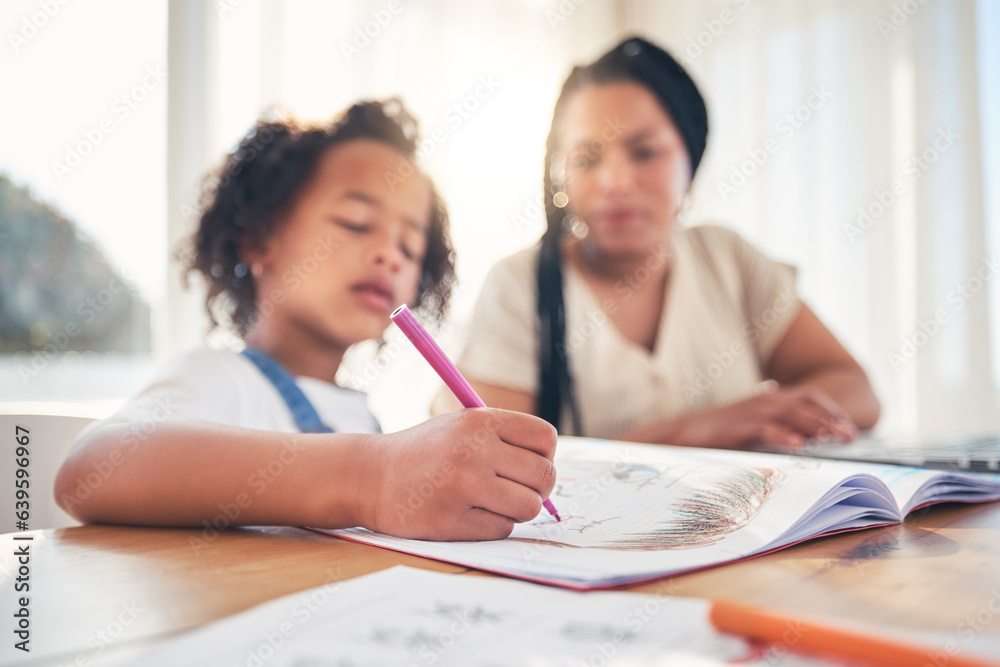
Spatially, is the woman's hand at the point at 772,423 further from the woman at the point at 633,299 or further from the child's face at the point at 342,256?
the child's face at the point at 342,256

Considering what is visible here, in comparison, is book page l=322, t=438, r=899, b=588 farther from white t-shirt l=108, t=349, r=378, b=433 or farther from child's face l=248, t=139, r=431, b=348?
child's face l=248, t=139, r=431, b=348

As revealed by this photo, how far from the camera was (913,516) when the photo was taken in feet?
1.60

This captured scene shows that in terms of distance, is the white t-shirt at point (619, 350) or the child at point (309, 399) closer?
the child at point (309, 399)

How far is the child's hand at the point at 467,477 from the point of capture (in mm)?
395

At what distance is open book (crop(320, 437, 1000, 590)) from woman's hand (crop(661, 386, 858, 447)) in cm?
26

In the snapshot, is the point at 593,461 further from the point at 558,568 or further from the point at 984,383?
the point at 984,383

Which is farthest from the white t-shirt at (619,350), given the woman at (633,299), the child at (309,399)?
the child at (309,399)

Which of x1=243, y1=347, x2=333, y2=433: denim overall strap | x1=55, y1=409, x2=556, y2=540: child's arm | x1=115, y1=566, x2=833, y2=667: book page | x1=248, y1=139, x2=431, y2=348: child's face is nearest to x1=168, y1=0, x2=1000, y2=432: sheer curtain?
x1=248, y1=139, x2=431, y2=348: child's face

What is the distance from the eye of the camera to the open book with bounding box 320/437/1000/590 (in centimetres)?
35

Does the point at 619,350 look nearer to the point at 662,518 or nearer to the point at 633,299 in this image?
the point at 633,299

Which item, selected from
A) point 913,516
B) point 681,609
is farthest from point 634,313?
point 681,609

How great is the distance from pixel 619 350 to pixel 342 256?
0.48m

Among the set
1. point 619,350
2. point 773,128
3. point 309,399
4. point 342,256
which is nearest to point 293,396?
point 309,399

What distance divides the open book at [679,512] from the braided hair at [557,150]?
52 cm
